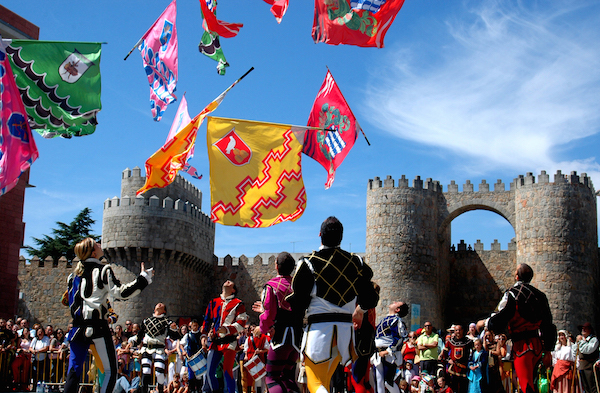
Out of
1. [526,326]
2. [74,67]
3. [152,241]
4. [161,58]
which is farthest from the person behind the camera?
[152,241]

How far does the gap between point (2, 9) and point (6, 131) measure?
17.6m

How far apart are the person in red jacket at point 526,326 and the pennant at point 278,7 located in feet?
17.9

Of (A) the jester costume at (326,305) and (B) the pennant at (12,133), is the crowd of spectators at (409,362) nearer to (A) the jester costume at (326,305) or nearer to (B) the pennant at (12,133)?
(A) the jester costume at (326,305)

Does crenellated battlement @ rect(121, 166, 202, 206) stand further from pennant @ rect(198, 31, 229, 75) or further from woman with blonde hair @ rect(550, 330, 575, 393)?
woman with blonde hair @ rect(550, 330, 575, 393)

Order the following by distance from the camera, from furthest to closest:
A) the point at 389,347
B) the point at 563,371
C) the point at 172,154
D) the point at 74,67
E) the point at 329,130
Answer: the point at 563,371
the point at 329,130
the point at 172,154
the point at 389,347
the point at 74,67

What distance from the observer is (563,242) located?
95.0ft

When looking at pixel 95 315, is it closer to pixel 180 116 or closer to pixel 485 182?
pixel 180 116

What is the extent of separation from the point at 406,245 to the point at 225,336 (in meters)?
22.3

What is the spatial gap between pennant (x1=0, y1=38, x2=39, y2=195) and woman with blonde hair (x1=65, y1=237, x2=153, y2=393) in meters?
1.29

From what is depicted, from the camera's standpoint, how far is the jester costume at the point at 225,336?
27.9ft

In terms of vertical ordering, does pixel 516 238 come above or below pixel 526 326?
above

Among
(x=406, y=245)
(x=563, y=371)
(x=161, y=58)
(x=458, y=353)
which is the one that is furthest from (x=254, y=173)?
(x=406, y=245)

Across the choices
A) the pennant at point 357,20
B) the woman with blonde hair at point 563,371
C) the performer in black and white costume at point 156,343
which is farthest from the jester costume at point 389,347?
the woman with blonde hair at point 563,371

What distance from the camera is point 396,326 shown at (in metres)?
8.89
